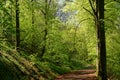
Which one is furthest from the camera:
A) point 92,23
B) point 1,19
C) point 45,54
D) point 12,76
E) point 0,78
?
point 45,54

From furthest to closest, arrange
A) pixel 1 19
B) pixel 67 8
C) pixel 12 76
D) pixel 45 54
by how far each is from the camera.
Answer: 1. pixel 45 54
2. pixel 67 8
3. pixel 12 76
4. pixel 1 19

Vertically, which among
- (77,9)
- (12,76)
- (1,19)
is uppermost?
(77,9)

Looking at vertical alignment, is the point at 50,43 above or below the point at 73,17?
below

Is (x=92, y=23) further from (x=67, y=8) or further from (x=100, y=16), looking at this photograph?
(x=100, y=16)

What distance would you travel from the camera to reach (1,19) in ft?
34.2

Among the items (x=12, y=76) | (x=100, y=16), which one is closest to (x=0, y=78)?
(x=12, y=76)

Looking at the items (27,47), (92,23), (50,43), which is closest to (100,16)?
(92,23)

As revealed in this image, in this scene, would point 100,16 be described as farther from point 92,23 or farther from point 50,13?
point 50,13

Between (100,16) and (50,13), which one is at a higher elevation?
(50,13)

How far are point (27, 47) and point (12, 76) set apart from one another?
60.5 feet

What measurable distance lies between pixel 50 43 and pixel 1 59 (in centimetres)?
1608

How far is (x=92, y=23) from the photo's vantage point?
A: 28641 mm

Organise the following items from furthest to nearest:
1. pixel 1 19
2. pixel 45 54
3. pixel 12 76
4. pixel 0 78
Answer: pixel 45 54
pixel 12 76
pixel 0 78
pixel 1 19

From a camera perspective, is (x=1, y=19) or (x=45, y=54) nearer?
(x=1, y=19)
